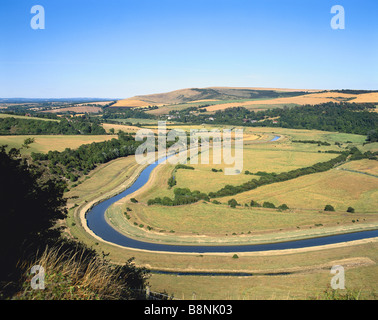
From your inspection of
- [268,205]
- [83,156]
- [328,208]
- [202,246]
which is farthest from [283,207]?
[83,156]

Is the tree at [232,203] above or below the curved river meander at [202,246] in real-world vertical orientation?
above

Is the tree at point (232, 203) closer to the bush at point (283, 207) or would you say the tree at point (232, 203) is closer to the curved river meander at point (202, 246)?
the bush at point (283, 207)

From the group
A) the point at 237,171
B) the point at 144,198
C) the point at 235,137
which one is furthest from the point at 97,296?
the point at 235,137

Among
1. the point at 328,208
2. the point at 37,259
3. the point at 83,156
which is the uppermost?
the point at 37,259

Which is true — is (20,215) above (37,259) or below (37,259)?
above

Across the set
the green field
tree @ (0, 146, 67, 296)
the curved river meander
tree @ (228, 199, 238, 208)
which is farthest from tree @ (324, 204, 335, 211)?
the green field

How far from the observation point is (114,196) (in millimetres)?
50469

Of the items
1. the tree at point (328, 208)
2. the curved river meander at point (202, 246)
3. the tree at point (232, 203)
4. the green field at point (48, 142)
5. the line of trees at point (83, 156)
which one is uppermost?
the green field at point (48, 142)

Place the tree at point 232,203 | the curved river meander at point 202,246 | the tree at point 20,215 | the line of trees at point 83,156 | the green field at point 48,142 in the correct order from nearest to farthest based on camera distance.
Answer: the tree at point 20,215
the curved river meander at point 202,246
the tree at point 232,203
the line of trees at point 83,156
the green field at point 48,142

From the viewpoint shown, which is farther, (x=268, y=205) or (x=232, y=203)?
(x=232, y=203)

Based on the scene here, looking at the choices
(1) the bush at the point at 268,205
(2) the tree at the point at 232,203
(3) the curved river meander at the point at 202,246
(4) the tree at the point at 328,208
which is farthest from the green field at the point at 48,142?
(4) the tree at the point at 328,208

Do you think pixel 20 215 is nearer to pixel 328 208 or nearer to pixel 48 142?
pixel 328 208

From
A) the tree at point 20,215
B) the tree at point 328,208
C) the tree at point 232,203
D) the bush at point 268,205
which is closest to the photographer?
the tree at point 20,215
